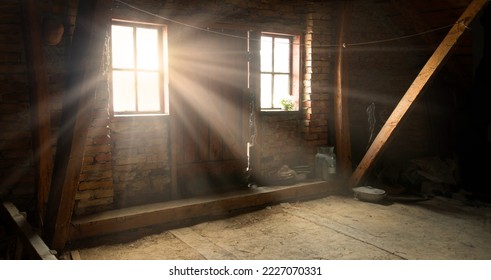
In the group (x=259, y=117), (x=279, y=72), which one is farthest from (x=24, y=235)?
(x=279, y=72)

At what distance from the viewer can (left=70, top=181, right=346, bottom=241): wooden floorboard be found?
3.90 metres

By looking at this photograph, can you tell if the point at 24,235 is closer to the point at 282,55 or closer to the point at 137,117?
the point at 137,117

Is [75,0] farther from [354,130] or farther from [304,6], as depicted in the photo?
[354,130]

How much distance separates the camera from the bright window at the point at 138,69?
4.31 meters

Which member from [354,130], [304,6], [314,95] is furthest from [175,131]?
[354,130]

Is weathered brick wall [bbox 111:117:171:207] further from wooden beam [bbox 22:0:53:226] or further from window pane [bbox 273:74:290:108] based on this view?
window pane [bbox 273:74:290:108]

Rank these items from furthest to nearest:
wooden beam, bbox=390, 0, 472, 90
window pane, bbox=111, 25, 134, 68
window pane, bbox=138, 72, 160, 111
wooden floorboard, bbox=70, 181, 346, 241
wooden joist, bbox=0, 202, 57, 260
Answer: wooden beam, bbox=390, 0, 472, 90 → window pane, bbox=138, 72, 160, 111 → window pane, bbox=111, 25, 134, 68 → wooden floorboard, bbox=70, 181, 346, 241 → wooden joist, bbox=0, 202, 57, 260

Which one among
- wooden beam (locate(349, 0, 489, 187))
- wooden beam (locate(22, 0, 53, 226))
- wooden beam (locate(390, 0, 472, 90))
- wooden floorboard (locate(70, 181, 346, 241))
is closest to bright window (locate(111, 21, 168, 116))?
wooden beam (locate(22, 0, 53, 226))

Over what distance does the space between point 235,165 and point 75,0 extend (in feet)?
9.38

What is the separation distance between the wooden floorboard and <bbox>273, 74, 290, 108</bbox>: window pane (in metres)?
1.34

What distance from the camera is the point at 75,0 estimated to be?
3881mm

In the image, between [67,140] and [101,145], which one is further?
[101,145]

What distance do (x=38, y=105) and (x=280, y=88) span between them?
3.40 meters

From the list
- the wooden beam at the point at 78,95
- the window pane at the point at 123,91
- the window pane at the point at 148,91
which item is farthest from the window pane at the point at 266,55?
the wooden beam at the point at 78,95
